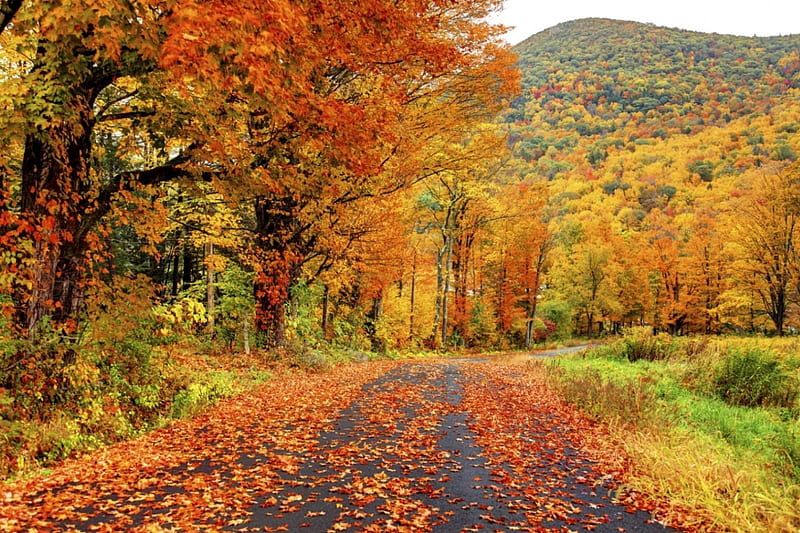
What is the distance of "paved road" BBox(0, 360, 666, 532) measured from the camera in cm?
413

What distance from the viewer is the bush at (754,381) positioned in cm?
1019

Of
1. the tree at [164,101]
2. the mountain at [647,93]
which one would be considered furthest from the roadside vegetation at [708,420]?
the mountain at [647,93]

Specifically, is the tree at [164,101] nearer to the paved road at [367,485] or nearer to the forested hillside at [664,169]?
the paved road at [367,485]

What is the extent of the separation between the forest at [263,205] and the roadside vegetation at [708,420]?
5687 mm

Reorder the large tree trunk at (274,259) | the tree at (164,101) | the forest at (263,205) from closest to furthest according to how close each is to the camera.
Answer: the tree at (164,101), the forest at (263,205), the large tree trunk at (274,259)

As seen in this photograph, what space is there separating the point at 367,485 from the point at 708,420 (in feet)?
22.4

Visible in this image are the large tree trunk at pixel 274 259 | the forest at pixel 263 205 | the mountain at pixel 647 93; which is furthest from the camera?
the mountain at pixel 647 93

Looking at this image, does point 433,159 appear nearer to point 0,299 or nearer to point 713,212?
point 0,299

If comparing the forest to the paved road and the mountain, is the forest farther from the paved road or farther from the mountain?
the mountain

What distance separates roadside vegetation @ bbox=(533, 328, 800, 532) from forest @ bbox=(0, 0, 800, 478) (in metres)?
5.69

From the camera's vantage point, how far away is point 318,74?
1012 centimetres

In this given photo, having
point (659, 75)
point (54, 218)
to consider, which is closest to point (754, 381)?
point (54, 218)

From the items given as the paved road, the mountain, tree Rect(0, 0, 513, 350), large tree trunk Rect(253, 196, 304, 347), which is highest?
the mountain

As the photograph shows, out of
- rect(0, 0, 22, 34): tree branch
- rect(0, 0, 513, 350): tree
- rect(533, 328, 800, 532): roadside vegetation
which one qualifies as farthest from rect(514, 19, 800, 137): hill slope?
rect(0, 0, 22, 34): tree branch
